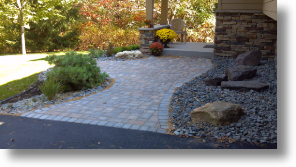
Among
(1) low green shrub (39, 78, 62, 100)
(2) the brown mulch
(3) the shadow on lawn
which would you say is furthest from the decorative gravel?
(3) the shadow on lawn

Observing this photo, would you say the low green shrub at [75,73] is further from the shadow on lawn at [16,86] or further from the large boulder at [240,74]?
the large boulder at [240,74]

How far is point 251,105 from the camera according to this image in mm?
3580

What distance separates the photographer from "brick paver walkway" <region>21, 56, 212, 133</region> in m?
3.42

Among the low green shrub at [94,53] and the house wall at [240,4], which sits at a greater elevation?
the house wall at [240,4]

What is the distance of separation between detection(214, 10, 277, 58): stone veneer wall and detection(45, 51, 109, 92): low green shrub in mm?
4016

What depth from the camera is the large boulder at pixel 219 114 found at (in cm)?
310

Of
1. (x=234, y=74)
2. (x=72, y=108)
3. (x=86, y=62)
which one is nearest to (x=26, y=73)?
(x=86, y=62)

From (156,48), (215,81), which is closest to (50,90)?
(215,81)

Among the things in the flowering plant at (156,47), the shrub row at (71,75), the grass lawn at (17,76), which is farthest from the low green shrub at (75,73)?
the flowering plant at (156,47)

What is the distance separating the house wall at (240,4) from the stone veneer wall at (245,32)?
0.39 feet

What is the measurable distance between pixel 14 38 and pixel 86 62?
8.54 meters

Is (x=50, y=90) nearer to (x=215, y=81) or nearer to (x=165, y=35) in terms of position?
(x=215, y=81)

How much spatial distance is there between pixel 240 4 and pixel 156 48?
9.39 feet

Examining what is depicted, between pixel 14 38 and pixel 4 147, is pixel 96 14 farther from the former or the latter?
pixel 4 147
